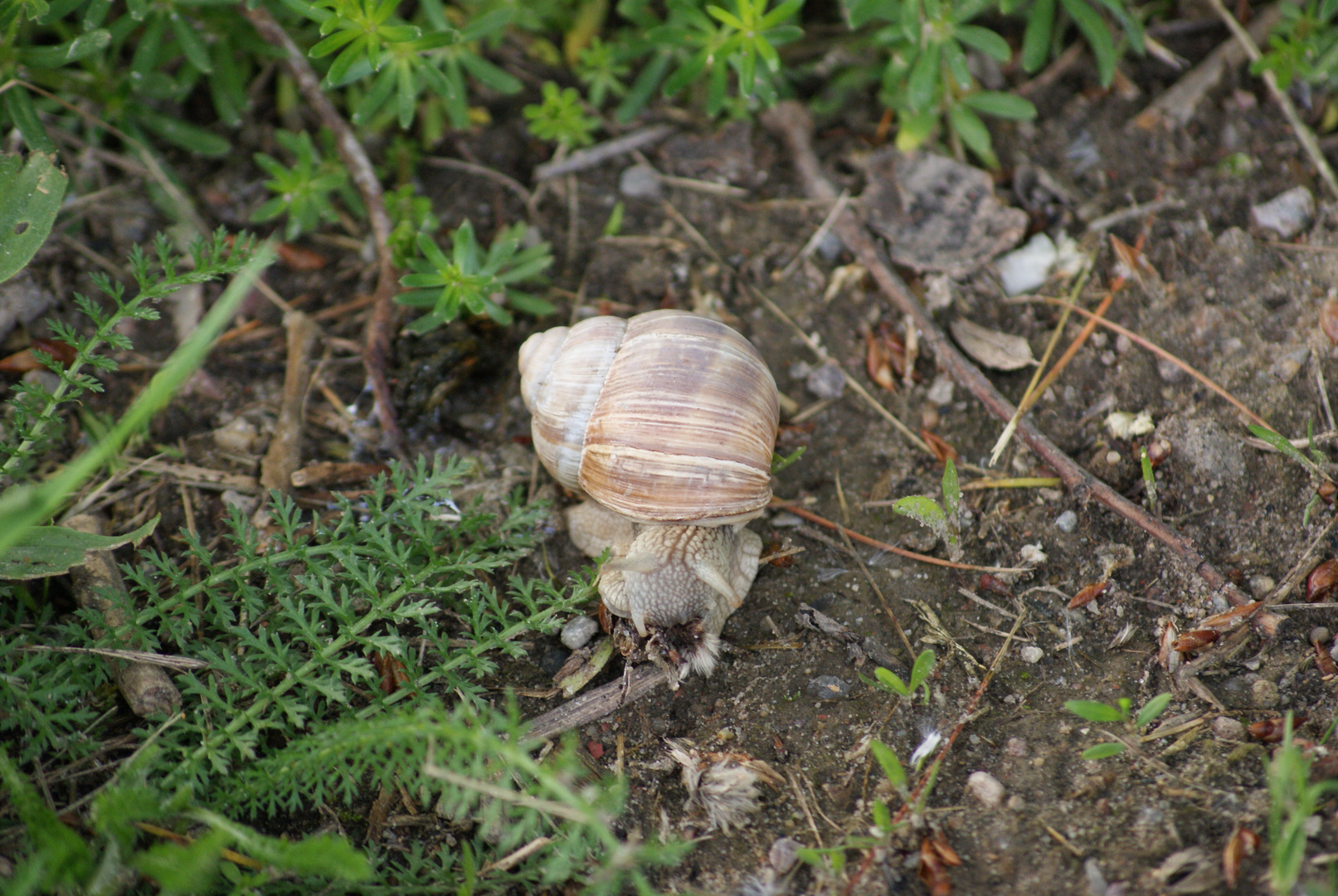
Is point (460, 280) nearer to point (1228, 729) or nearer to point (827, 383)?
point (827, 383)

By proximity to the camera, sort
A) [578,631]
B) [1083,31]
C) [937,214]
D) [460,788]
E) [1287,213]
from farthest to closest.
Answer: [937,214]
[1083,31]
[1287,213]
[578,631]
[460,788]

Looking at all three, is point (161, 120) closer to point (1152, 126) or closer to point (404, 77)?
point (404, 77)

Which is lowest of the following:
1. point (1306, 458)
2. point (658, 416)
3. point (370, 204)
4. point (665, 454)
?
point (1306, 458)

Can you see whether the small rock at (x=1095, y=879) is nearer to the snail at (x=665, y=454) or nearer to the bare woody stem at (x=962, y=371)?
the bare woody stem at (x=962, y=371)

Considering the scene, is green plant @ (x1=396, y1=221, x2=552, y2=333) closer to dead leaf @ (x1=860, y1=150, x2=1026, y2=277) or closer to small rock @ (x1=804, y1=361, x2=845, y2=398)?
small rock @ (x1=804, y1=361, x2=845, y2=398)

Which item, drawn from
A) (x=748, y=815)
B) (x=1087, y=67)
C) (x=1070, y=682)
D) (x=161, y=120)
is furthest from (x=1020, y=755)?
(x=161, y=120)

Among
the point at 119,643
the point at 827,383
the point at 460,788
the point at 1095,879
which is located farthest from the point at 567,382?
the point at 1095,879
